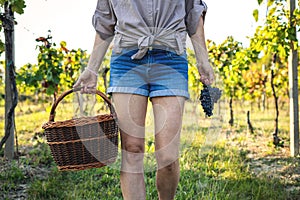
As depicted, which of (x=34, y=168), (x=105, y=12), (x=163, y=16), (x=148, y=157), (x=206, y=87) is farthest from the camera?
(x=148, y=157)

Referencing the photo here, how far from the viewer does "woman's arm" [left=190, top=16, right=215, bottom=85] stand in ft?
6.46

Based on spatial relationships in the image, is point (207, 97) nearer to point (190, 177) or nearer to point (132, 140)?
point (132, 140)

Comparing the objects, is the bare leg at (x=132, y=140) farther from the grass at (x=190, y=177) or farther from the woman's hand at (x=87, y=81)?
the grass at (x=190, y=177)

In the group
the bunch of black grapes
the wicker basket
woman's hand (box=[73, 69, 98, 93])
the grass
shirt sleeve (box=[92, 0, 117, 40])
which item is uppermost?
shirt sleeve (box=[92, 0, 117, 40])

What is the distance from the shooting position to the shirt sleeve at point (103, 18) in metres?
1.92

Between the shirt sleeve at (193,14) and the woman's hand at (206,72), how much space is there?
0.16 meters

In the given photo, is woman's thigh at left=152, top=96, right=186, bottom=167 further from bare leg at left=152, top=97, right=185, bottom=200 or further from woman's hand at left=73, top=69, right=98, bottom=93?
woman's hand at left=73, top=69, right=98, bottom=93

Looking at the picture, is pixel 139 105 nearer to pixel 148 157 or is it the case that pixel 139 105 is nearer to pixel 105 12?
pixel 105 12

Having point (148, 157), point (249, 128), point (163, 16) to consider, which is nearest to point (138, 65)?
point (163, 16)

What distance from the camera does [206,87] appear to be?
6.77ft

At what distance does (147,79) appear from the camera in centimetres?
182

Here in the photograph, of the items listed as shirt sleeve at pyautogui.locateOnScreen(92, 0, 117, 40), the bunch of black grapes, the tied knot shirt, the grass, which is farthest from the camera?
the grass

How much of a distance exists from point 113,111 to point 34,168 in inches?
72.6

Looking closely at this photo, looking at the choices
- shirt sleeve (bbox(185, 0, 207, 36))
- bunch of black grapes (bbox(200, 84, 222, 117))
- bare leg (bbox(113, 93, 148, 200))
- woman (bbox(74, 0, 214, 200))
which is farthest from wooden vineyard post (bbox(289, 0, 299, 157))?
bare leg (bbox(113, 93, 148, 200))
